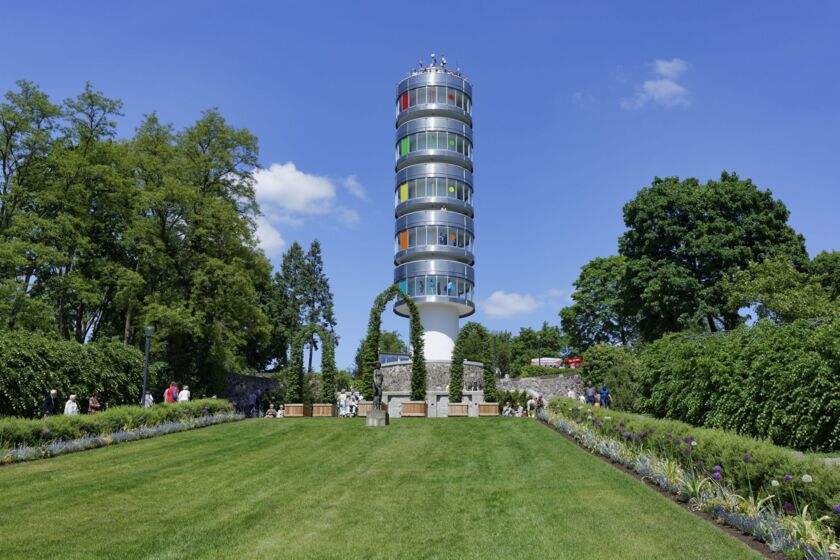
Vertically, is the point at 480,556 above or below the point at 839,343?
below

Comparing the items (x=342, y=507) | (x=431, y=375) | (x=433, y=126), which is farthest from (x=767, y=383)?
(x=433, y=126)

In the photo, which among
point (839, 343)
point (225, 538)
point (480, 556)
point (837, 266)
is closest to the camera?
point (480, 556)

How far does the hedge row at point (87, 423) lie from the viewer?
16562mm

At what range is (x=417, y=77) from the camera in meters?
58.5

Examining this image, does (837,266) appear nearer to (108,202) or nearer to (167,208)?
(167,208)

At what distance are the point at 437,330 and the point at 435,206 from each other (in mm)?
10369

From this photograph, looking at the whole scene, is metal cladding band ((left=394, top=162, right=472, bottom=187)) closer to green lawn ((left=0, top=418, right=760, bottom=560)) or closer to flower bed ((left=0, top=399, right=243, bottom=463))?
flower bed ((left=0, top=399, right=243, bottom=463))

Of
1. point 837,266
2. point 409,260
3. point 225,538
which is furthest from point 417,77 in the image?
point 225,538

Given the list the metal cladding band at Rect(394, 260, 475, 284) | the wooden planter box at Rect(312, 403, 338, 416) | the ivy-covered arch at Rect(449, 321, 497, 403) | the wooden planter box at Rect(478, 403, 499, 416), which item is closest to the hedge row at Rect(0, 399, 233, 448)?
the wooden planter box at Rect(312, 403, 338, 416)

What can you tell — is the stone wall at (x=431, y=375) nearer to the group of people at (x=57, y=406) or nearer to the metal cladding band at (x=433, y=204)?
the metal cladding band at (x=433, y=204)

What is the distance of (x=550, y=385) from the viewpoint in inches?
2111

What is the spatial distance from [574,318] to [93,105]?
1844 inches

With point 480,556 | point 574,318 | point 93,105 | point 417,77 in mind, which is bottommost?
point 480,556

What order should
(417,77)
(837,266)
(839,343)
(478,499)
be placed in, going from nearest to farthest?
(478,499) → (839,343) → (837,266) → (417,77)
